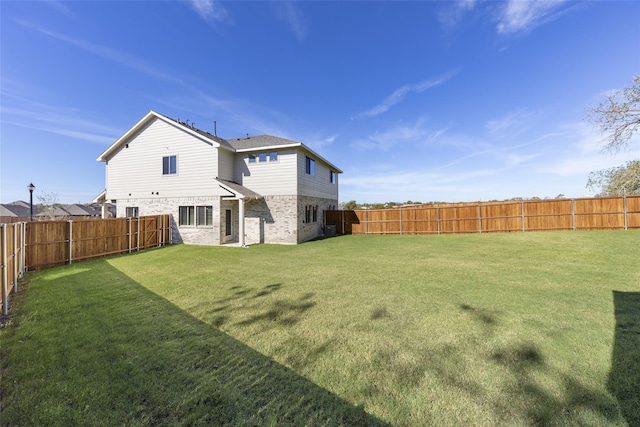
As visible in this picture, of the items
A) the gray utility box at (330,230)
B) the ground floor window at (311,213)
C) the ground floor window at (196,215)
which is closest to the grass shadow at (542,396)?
the ground floor window at (311,213)

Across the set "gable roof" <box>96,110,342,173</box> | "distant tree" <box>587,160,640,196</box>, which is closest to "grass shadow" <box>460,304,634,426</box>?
"gable roof" <box>96,110,342,173</box>

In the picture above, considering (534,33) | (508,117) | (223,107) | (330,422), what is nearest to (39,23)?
(223,107)

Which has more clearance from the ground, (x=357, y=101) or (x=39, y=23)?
(x=357, y=101)

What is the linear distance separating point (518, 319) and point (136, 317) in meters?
6.88

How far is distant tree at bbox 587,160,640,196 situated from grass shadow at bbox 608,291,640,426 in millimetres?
20768

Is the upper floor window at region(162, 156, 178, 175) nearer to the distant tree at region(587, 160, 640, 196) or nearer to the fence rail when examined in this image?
the fence rail

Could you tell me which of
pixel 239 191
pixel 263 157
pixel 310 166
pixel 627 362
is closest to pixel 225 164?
pixel 263 157

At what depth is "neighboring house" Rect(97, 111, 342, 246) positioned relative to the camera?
48.6 feet

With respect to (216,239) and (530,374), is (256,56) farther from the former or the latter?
(530,374)

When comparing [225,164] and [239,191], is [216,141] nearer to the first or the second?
[225,164]

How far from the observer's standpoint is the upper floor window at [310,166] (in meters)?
16.5

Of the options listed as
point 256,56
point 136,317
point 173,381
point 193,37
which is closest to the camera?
point 173,381

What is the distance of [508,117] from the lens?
1641 centimetres

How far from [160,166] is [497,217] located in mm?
23795
